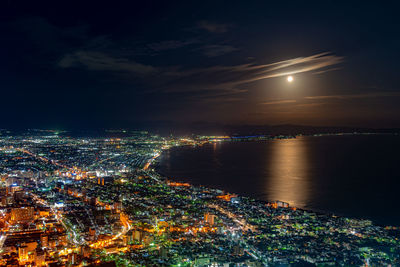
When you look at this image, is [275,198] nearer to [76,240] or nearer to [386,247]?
[386,247]

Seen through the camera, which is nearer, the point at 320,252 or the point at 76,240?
the point at 320,252

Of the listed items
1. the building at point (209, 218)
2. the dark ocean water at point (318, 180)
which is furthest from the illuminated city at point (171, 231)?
the dark ocean water at point (318, 180)

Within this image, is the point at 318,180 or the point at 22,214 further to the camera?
the point at 318,180

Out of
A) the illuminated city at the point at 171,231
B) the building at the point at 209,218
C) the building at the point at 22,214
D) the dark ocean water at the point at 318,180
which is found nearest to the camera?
the illuminated city at the point at 171,231

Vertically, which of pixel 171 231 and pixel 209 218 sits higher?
pixel 209 218

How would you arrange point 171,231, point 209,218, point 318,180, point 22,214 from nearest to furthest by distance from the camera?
point 171,231 → point 209,218 → point 22,214 → point 318,180

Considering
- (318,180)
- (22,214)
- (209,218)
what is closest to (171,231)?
(209,218)

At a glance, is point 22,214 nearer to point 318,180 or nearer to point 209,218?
point 209,218

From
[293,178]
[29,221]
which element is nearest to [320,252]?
[29,221]

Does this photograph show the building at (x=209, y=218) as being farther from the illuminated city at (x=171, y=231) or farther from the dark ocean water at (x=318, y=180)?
the dark ocean water at (x=318, y=180)
